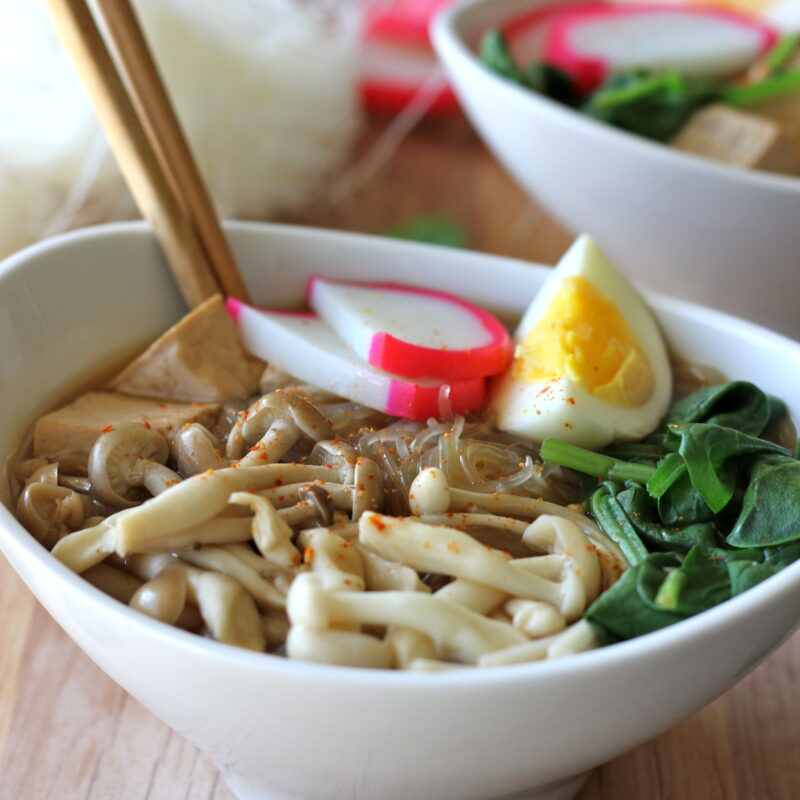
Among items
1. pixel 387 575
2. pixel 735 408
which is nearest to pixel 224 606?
pixel 387 575

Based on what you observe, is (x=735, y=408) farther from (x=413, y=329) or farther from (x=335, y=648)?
(x=335, y=648)

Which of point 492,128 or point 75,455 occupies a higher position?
point 75,455

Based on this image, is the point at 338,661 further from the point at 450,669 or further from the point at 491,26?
the point at 491,26

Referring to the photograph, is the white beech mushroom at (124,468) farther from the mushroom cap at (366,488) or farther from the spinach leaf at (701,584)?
the spinach leaf at (701,584)

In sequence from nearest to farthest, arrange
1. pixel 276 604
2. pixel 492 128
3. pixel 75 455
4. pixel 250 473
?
pixel 276 604 → pixel 250 473 → pixel 75 455 → pixel 492 128

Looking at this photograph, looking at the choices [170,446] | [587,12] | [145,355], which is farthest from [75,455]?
[587,12]

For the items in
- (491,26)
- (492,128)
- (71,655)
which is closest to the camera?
(71,655)

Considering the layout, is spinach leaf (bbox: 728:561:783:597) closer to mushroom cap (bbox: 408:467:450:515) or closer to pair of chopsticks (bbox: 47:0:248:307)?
mushroom cap (bbox: 408:467:450:515)
